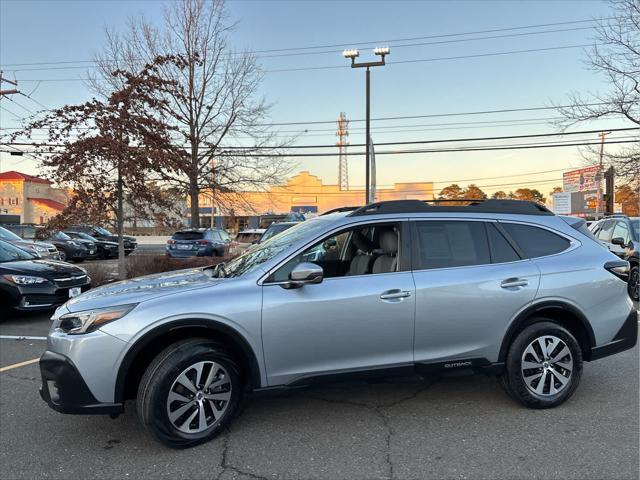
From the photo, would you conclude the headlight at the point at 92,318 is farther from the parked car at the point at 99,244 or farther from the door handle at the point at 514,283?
the parked car at the point at 99,244

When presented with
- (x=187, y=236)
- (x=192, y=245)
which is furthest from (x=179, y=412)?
(x=187, y=236)

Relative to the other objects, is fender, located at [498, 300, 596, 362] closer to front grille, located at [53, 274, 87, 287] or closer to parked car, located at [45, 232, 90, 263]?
front grille, located at [53, 274, 87, 287]

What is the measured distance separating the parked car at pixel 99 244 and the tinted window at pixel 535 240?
795 inches

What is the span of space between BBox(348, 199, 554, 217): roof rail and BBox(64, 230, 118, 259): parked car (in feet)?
64.3

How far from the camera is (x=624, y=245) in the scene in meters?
9.61

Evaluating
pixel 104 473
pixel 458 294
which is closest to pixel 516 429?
pixel 458 294

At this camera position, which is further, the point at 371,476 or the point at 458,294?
the point at 458,294

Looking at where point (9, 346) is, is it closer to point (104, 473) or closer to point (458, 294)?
point (104, 473)

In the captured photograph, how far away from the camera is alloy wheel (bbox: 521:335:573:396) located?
3.75 metres

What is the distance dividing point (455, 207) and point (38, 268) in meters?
6.64

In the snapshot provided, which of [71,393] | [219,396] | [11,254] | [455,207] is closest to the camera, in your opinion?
[71,393]

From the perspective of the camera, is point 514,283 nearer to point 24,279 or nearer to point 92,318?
point 92,318

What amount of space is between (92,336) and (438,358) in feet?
8.32

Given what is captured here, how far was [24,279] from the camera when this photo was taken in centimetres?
703
